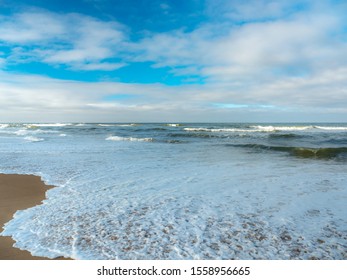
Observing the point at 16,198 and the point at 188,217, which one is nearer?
the point at 188,217

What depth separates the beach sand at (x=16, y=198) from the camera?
3.71 meters

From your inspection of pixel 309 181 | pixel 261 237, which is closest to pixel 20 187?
pixel 261 237

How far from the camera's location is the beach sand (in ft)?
12.2

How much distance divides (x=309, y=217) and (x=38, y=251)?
4.45 metres

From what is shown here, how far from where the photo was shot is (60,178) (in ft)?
27.4

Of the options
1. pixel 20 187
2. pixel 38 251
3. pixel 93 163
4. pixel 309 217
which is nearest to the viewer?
pixel 38 251

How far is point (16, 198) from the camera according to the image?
20.8 ft

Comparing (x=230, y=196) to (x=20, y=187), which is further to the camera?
(x=20, y=187)

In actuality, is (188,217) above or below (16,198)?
above
